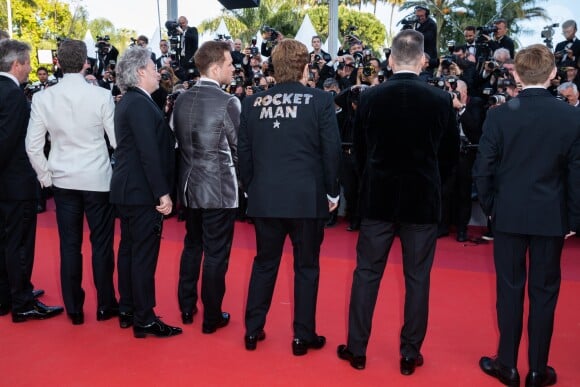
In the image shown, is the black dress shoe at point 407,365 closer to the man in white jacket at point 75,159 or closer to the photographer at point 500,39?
the man in white jacket at point 75,159

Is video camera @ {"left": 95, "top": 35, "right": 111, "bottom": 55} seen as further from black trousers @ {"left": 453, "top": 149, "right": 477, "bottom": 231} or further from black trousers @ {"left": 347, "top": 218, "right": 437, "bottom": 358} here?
black trousers @ {"left": 347, "top": 218, "right": 437, "bottom": 358}

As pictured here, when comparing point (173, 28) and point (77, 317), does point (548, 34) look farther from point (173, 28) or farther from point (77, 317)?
point (77, 317)

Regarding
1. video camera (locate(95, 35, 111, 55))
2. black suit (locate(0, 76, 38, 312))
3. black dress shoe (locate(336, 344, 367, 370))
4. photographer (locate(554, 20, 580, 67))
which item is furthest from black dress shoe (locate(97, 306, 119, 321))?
video camera (locate(95, 35, 111, 55))

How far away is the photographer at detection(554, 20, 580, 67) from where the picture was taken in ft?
22.9

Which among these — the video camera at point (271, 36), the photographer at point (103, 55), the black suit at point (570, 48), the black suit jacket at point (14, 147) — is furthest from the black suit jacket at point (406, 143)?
the photographer at point (103, 55)

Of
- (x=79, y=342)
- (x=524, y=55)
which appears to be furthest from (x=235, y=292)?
(x=524, y=55)

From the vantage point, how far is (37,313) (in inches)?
147

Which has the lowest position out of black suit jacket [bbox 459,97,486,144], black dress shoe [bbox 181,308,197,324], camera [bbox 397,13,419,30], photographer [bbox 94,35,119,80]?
black dress shoe [bbox 181,308,197,324]

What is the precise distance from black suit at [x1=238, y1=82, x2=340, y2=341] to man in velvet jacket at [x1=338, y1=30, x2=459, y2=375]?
188 millimetres

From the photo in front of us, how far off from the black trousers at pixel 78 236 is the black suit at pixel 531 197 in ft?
6.92

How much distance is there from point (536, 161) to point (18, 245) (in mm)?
2971

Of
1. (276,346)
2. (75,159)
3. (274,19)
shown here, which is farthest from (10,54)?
(274,19)

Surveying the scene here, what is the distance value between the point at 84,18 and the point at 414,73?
1270 inches

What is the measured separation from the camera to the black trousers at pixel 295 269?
3.09 m
